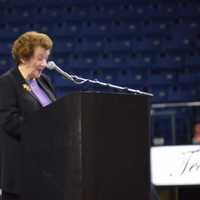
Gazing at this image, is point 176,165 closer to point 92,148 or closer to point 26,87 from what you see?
point 26,87

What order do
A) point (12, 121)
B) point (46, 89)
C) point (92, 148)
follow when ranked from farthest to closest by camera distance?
point (46, 89) → point (12, 121) → point (92, 148)

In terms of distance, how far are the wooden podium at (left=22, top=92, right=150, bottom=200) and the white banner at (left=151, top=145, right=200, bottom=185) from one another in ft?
6.31

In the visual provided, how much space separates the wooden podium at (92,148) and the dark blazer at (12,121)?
0.10 meters

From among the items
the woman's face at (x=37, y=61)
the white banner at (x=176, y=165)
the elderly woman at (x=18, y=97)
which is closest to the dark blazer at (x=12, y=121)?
the elderly woman at (x=18, y=97)

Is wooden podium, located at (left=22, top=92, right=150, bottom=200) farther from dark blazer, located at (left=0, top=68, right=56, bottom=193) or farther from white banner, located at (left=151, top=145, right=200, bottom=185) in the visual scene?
white banner, located at (left=151, top=145, right=200, bottom=185)

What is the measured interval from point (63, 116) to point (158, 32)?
22.0 ft

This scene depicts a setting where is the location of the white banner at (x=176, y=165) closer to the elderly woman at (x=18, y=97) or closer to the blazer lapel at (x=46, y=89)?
the blazer lapel at (x=46, y=89)

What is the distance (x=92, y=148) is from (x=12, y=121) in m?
0.42

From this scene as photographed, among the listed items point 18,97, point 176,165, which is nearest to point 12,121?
point 18,97

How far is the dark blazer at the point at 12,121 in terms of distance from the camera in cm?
213

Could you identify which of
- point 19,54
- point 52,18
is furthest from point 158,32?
point 19,54

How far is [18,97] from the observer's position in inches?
86.9

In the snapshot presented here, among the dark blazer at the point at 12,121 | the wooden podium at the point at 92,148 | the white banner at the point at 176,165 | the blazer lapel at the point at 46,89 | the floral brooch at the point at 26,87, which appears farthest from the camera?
the white banner at the point at 176,165

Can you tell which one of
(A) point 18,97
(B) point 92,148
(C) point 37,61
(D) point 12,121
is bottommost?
(B) point 92,148
